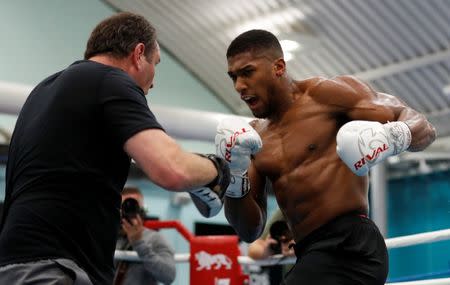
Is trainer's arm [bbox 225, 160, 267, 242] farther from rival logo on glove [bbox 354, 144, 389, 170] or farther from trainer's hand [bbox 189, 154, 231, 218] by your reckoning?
trainer's hand [bbox 189, 154, 231, 218]

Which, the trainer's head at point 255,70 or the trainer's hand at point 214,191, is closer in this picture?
the trainer's hand at point 214,191

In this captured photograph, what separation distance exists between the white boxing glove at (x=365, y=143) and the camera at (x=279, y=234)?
1306 millimetres

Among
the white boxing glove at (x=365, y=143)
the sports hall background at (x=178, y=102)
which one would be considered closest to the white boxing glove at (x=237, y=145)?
the white boxing glove at (x=365, y=143)

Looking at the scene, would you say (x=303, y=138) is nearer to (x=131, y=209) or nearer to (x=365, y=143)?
(x=365, y=143)

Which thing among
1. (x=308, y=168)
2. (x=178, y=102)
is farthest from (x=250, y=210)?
(x=178, y=102)

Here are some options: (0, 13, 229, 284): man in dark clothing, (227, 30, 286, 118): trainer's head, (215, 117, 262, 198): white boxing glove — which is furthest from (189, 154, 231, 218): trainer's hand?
(227, 30, 286, 118): trainer's head

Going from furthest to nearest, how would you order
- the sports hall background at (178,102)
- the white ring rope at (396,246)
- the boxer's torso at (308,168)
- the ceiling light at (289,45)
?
the ceiling light at (289,45), the sports hall background at (178,102), the white ring rope at (396,246), the boxer's torso at (308,168)

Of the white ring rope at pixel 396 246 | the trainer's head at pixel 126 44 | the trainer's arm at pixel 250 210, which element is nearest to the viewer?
the trainer's head at pixel 126 44

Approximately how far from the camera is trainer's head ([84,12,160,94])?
172 cm

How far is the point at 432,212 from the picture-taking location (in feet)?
26.5

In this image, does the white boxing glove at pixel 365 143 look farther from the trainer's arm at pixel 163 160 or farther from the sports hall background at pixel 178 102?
the sports hall background at pixel 178 102

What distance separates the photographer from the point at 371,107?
85.8 inches

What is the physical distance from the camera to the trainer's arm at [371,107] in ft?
7.00

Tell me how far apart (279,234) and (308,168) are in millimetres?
1184
